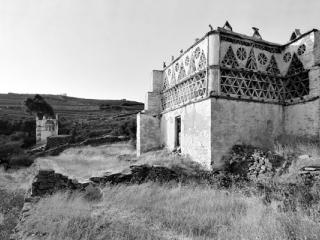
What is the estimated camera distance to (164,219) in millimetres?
6578

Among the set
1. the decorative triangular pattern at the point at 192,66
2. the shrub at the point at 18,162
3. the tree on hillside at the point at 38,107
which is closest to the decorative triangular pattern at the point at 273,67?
the decorative triangular pattern at the point at 192,66

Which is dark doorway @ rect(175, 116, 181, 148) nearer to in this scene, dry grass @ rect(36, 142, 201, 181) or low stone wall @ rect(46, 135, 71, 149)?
dry grass @ rect(36, 142, 201, 181)

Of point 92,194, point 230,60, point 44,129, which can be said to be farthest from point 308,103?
point 44,129

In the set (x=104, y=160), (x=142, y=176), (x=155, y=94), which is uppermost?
(x=155, y=94)

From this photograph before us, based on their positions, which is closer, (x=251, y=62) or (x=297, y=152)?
(x=297, y=152)

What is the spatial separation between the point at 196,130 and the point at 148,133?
21.5 ft

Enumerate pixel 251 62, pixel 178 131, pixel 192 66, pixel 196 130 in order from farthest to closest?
pixel 178 131, pixel 192 66, pixel 251 62, pixel 196 130

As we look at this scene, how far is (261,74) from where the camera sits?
49.6ft

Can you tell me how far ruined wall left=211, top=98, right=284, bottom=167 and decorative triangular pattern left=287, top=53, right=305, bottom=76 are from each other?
203 centimetres

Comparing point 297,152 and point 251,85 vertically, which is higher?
point 251,85

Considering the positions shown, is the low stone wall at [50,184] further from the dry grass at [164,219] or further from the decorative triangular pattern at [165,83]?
the decorative triangular pattern at [165,83]

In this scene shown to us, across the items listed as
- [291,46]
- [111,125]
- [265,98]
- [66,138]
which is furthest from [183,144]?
[111,125]

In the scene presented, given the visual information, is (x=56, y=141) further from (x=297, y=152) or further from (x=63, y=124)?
(x=297, y=152)

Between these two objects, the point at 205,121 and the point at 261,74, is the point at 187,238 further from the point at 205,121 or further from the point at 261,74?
the point at 261,74
